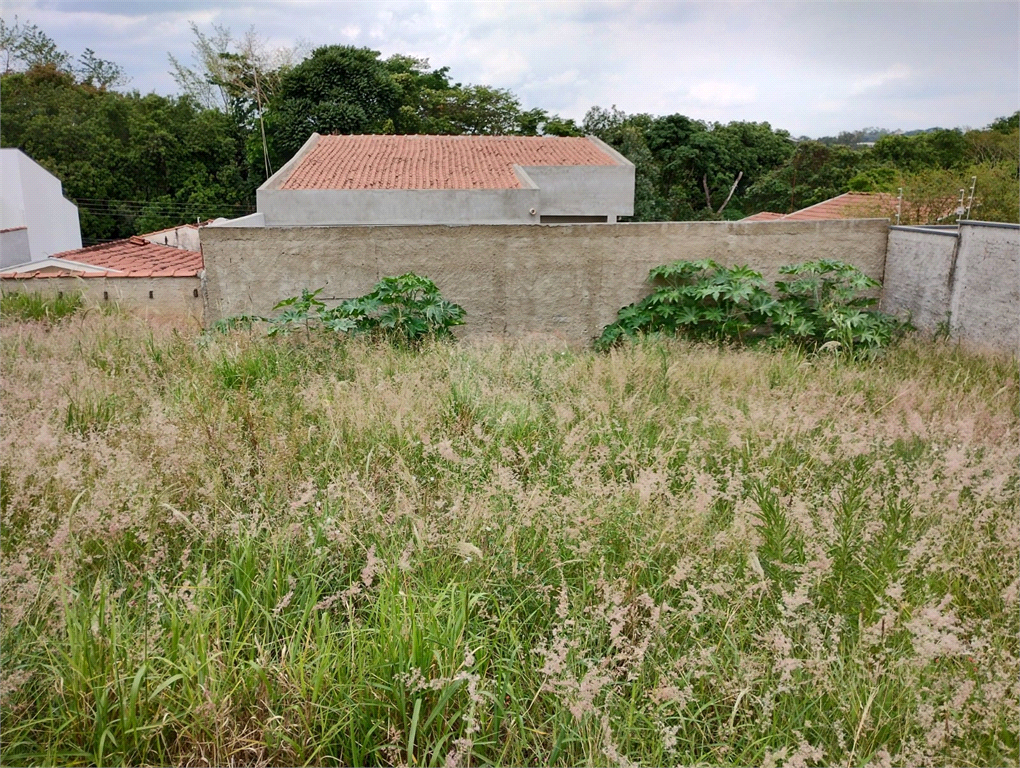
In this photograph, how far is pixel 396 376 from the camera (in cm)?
431

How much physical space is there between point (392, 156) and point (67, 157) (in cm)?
2647

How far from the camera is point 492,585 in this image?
2357 millimetres

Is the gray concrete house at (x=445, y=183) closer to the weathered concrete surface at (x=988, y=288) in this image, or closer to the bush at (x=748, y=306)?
the bush at (x=748, y=306)

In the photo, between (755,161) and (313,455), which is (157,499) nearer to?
(313,455)

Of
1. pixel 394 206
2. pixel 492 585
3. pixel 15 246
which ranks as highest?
pixel 394 206

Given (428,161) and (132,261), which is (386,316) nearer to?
(428,161)

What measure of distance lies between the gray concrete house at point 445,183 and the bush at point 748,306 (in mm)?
8865

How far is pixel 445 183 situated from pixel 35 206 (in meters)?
16.9

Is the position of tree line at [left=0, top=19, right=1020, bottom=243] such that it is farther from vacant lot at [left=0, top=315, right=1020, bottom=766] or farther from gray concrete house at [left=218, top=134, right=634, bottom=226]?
vacant lot at [left=0, top=315, right=1020, bottom=766]

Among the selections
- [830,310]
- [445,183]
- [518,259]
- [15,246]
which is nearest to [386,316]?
[518,259]

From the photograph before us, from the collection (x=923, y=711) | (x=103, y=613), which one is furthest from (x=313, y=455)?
(x=923, y=711)

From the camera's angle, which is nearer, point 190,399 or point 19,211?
point 190,399

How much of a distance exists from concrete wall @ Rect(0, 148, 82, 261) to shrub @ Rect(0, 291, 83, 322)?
19.6 metres

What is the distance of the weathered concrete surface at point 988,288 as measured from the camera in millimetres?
5750
